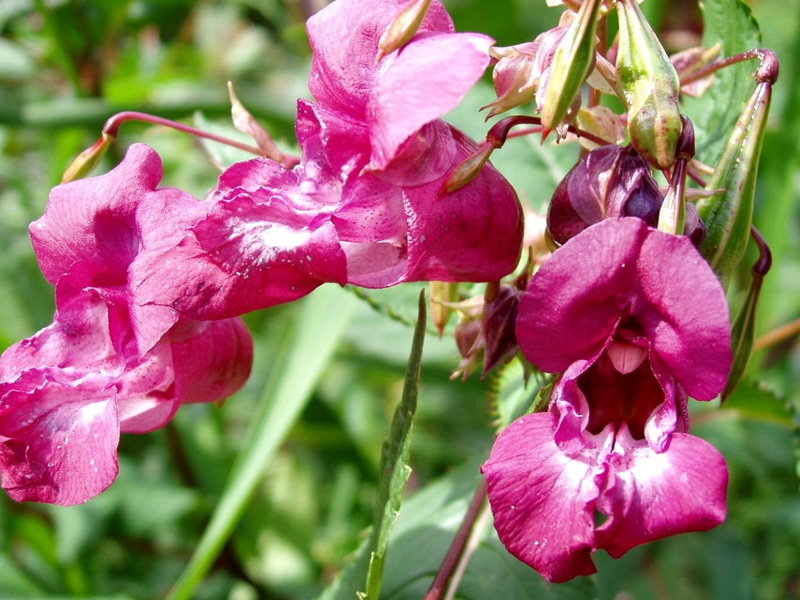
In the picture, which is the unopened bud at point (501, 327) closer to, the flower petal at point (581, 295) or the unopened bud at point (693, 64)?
the flower petal at point (581, 295)

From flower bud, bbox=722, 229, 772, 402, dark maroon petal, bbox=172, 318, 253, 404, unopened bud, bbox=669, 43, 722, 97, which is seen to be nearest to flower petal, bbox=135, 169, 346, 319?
dark maroon petal, bbox=172, 318, 253, 404

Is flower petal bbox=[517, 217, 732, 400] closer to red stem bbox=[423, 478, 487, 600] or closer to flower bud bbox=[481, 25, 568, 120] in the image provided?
flower bud bbox=[481, 25, 568, 120]

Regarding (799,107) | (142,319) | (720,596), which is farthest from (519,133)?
(720,596)

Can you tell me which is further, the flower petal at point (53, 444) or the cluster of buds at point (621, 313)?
the flower petal at point (53, 444)

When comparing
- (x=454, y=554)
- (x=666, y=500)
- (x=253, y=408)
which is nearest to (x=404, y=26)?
(x=666, y=500)

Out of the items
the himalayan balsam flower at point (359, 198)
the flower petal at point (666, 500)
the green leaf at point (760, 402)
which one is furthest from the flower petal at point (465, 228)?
the green leaf at point (760, 402)

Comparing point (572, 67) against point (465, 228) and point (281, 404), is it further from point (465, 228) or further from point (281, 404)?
point (281, 404)
